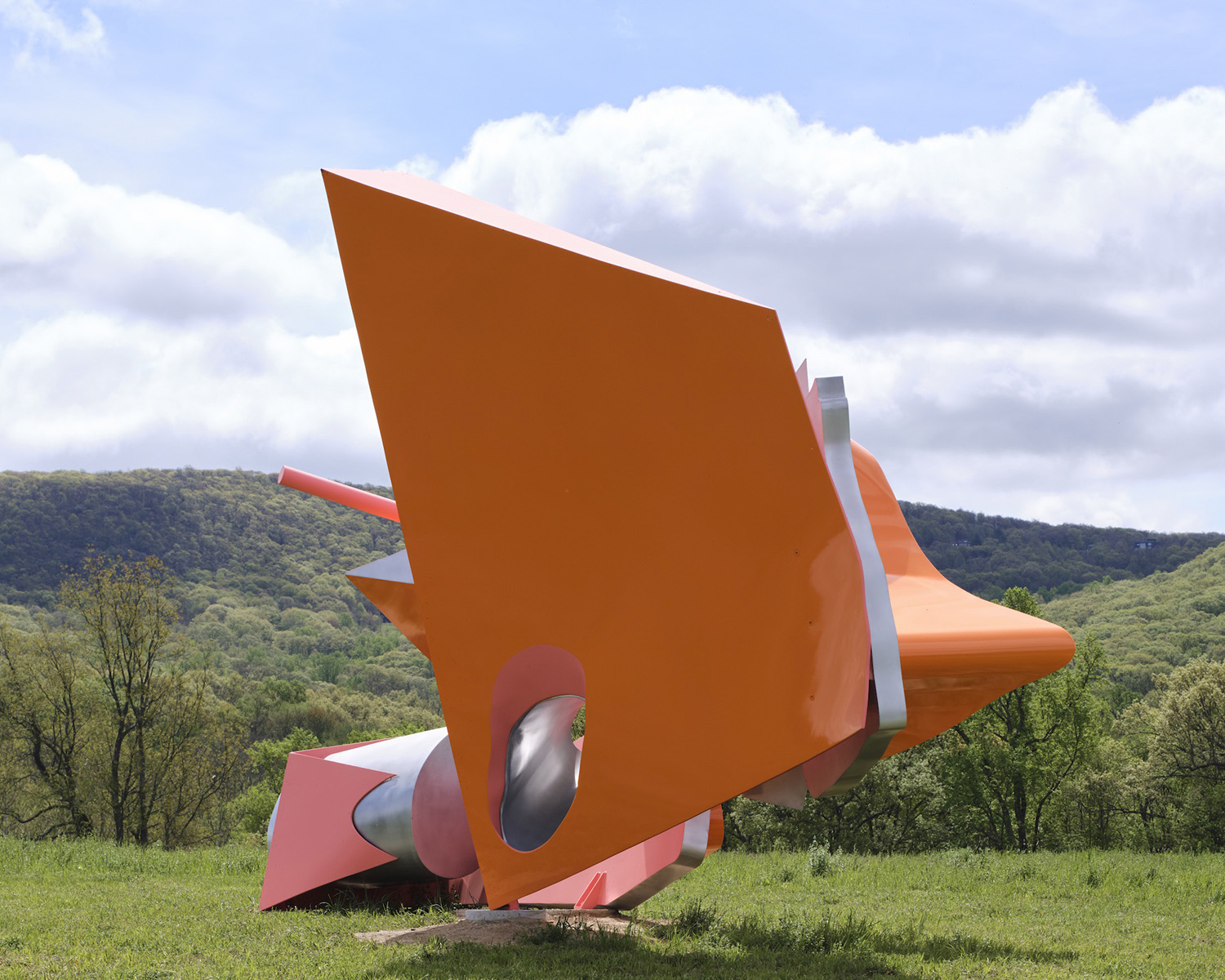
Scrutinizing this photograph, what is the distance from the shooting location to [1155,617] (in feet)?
178

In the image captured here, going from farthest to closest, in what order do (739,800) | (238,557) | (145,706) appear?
(238,557), (739,800), (145,706)

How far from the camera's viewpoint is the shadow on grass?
7711mm

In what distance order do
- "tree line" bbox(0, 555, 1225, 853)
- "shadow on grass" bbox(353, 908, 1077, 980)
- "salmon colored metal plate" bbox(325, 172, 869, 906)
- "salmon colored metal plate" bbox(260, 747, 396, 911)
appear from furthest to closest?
1. "tree line" bbox(0, 555, 1225, 853)
2. "salmon colored metal plate" bbox(260, 747, 396, 911)
3. "shadow on grass" bbox(353, 908, 1077, 980)
4. "salmon colored metal plate" bbox(325, 172, 869, 906)

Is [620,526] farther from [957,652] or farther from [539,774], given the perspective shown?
[539,774]

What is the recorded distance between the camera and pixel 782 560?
6.75 metres

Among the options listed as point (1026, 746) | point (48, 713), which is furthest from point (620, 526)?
point (1026, 746)

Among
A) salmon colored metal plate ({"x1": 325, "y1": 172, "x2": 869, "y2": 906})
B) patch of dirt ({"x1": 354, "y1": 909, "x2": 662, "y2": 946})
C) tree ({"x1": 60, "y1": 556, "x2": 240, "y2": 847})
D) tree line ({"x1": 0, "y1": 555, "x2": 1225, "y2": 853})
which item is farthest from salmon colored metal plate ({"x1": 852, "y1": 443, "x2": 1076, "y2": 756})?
tree ({"x1": 60, "y1": 556, "x2": 240, "y2": 847})

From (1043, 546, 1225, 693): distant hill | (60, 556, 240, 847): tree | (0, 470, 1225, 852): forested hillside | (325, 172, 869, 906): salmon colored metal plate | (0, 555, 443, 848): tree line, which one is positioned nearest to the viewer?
(325, 172, 869, 906): salmon colored metal plate

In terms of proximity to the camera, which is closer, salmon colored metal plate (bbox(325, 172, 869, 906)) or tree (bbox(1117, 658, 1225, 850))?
salmon colored metal plate (bbox(325, 172, 869, 906))

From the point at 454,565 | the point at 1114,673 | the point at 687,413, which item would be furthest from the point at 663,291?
the point at 1114,673

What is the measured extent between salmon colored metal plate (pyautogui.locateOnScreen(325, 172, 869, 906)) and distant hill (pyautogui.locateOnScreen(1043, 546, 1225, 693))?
40864 millimetres

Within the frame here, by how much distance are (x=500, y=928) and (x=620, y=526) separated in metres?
4.74

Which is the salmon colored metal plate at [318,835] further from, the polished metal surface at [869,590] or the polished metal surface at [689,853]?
the polished metal surface at [869,590]

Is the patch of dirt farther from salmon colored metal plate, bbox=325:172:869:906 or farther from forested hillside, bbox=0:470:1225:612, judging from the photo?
forested hillside, bbox=0:470:1225:612
